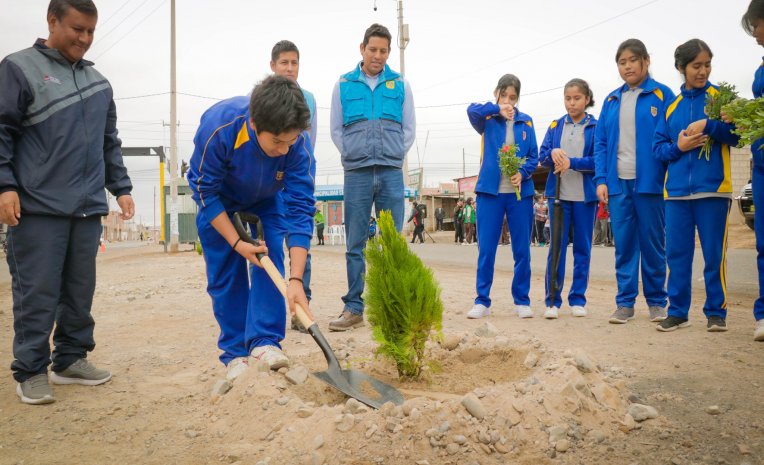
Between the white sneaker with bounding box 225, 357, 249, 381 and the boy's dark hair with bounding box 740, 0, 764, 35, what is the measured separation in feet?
14.0

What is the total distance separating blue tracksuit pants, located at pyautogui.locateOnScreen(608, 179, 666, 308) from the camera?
538cm

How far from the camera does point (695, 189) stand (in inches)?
190

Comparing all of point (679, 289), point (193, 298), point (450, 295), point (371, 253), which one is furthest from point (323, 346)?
point (193, 298)

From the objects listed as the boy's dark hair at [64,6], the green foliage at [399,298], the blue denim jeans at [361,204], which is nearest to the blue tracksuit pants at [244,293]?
the green foliage at [399,298]

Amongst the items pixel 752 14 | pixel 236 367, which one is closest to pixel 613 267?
pixel 752 14

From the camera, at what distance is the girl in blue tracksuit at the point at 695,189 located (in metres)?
4.79

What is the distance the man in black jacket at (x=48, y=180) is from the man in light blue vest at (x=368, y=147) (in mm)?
2384

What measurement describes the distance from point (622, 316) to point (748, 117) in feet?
7.18

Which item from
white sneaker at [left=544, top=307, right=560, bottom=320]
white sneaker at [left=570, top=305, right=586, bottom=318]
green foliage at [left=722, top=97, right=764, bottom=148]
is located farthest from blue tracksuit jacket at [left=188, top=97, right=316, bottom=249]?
white sneaker at [left=570, top=305, right=586, bottom=318]

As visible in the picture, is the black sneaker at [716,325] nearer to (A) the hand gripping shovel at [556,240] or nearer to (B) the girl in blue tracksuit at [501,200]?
(A) the hand gripping shovel at [556,240]

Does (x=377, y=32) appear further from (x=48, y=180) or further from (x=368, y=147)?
(x=48, y=180)

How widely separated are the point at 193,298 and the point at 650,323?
559 centimetres

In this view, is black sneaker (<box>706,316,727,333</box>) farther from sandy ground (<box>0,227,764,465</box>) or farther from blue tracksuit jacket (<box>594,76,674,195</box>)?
blue tracksuit jacket (<box>594,76,674,195</box>)

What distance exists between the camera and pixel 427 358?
4.00 metres
